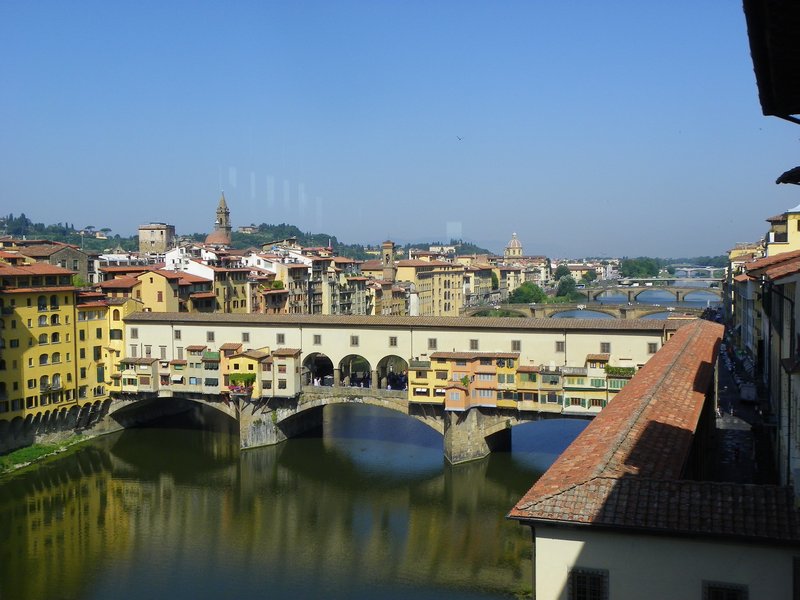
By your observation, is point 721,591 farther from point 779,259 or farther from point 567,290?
point 567,290

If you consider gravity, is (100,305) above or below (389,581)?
above

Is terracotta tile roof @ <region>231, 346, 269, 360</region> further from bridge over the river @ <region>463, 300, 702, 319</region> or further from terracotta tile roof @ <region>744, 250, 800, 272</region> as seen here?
bridge over the river @ <region>463, 300, 702, 319</region>

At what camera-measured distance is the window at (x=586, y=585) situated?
8.07 metres

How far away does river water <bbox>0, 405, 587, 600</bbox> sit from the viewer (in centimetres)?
1795

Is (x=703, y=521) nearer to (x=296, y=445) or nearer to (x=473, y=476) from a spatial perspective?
(x=473, y=476)

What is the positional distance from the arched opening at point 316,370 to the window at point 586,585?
22.3 meters

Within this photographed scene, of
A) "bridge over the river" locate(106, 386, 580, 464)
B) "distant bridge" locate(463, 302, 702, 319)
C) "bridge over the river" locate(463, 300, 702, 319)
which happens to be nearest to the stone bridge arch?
"bridge over the river" locate(106, 386, 580, 464)

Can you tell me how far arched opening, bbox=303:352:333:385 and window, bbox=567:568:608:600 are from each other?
2228 cm

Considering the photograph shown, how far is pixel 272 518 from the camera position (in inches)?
891

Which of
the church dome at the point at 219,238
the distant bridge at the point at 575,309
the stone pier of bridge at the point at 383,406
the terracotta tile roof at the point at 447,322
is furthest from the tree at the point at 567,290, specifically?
the stone pier of bridge at the point at 383,406

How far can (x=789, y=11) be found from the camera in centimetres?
337

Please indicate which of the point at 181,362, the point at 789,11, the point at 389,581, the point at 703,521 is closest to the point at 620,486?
the point at 703,521

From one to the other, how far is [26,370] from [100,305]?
4356mm

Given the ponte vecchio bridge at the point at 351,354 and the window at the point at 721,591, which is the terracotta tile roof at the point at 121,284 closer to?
the ponte vecchio bridge at the point at 351,354
